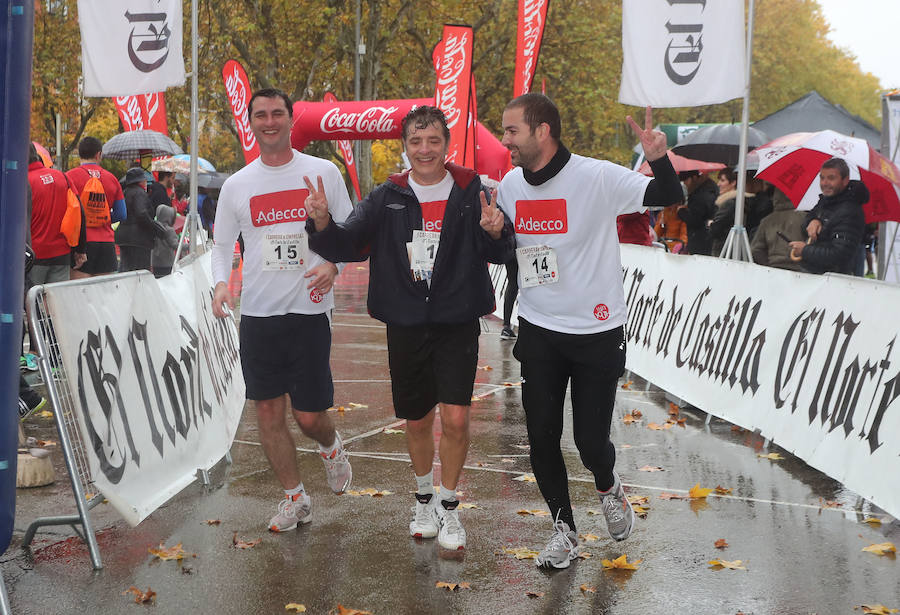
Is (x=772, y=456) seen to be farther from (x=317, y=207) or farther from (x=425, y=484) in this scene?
(x=317, y=207)

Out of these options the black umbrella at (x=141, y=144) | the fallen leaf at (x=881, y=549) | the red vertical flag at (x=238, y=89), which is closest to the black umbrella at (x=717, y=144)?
the red vertical flag at (x=238, y=89)

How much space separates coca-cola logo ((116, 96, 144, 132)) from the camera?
15.6 metres

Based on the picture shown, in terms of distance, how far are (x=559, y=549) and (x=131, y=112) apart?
498 inches

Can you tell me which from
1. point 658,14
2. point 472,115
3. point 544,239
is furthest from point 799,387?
point 472,115

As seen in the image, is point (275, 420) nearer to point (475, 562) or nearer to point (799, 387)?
point (475, 562)

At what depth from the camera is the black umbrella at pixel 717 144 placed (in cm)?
1619

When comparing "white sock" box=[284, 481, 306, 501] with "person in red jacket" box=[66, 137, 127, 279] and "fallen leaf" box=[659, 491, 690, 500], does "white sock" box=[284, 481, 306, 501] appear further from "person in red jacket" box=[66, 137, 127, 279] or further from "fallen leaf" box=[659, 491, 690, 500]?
"person in red jacket" box=[66, 137, 127, 279]

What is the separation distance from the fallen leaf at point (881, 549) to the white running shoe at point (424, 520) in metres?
2.09

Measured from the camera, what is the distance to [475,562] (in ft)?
16.2

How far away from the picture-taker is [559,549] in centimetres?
488

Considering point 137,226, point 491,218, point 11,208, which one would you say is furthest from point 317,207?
point 137,226

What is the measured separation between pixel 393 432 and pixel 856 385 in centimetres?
330

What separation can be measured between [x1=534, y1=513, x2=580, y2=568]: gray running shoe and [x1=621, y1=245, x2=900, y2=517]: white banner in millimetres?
1798

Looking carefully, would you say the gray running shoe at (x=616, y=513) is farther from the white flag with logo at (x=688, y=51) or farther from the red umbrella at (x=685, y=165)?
the red umbrella at (x=685, y=165)
